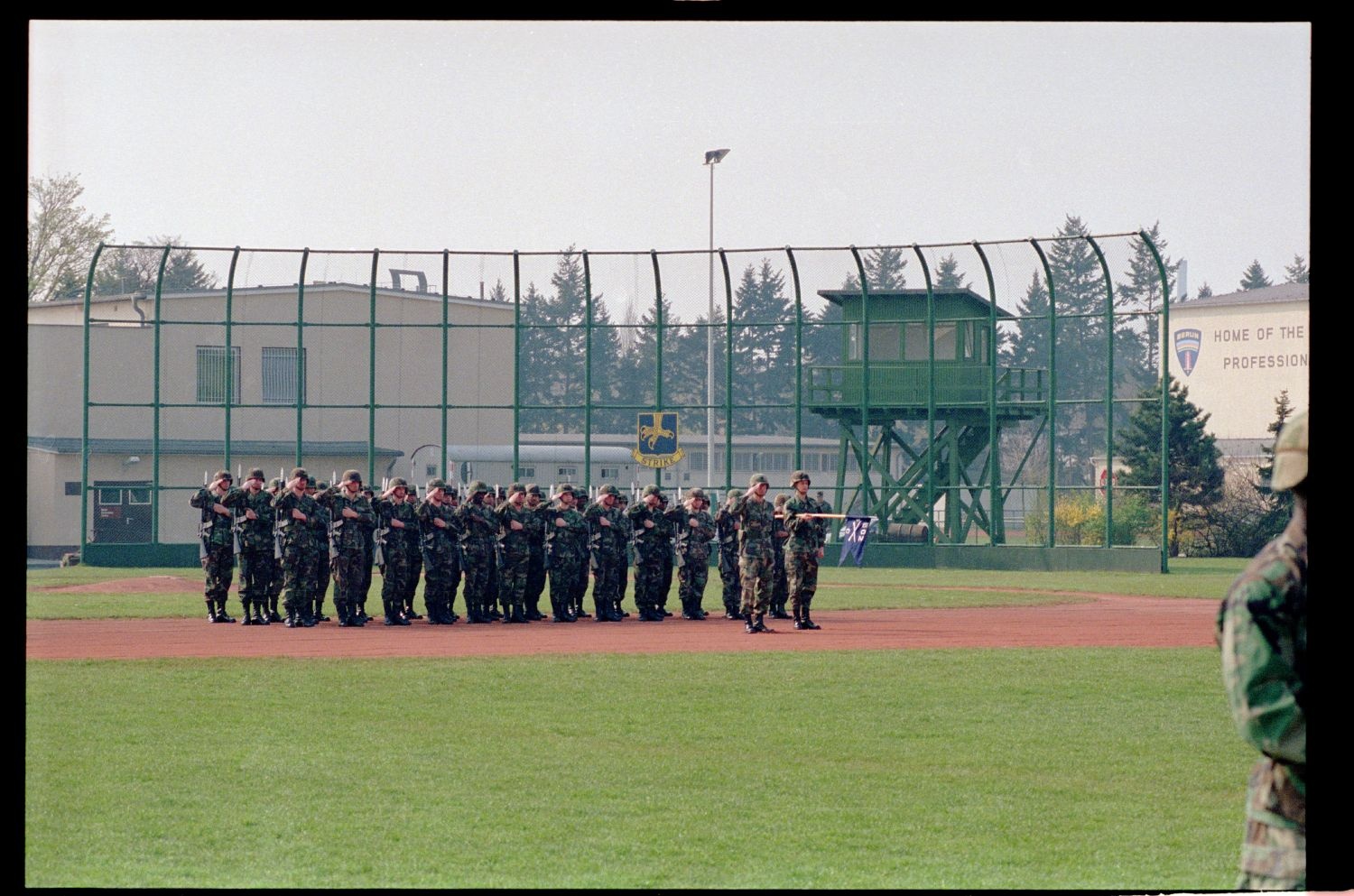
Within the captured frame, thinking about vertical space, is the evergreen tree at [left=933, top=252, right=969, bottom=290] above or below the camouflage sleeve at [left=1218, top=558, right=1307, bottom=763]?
above

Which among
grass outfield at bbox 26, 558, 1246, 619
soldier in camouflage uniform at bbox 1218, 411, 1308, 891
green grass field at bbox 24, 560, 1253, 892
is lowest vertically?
grass outfield at bbox 26, 558, 1246, 619

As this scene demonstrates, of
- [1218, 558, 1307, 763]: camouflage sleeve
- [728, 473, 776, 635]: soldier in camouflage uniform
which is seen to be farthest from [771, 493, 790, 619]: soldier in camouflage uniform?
[1218, 558, 1307, 763]: camouflage sleeve

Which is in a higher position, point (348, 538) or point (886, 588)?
point (348, 538)

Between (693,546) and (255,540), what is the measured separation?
19.2 ft

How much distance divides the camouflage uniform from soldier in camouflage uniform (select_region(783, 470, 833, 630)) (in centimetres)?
358

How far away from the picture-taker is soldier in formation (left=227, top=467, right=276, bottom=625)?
2116 centimetres

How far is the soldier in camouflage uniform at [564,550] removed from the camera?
73.8ft

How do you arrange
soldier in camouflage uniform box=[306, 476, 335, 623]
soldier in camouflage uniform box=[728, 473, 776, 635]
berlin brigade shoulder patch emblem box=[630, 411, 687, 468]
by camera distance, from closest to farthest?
1. soldier in camouflage uniform box=[728, 473, 776, 635]
2. soldier in camouflage uniform box=[306, 476, 335, 623]
3. berlin brigade shoulder patch emblem box=[630, 411, 687, 468]

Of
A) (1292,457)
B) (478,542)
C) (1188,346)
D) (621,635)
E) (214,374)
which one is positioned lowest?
(621,635)

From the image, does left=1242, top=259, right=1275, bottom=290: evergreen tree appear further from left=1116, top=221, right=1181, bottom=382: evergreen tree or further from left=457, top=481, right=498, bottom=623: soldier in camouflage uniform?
left=457, top=481, right=498, bottom=623: soldier in camouflage uniform

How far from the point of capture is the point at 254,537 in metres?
21.2

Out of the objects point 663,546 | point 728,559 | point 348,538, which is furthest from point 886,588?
point 348,538

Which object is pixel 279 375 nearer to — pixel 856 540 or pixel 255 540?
pixel 856 540

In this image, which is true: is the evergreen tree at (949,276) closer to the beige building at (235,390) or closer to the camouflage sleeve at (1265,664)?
the beige building at (235,390)
